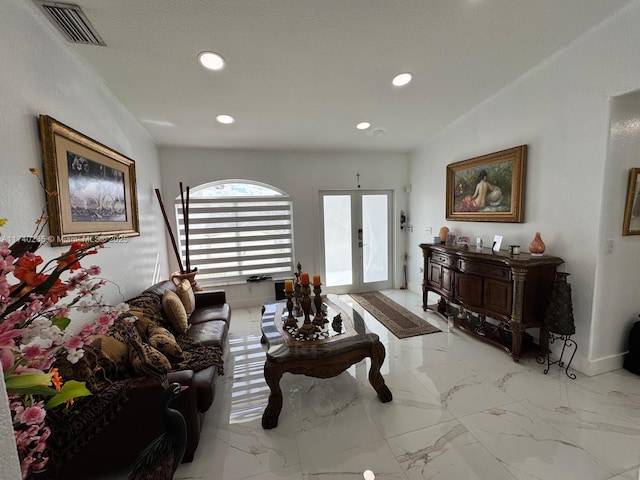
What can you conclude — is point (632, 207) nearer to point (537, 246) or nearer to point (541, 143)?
point (537, 246)

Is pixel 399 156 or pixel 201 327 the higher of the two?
pixel 399 156

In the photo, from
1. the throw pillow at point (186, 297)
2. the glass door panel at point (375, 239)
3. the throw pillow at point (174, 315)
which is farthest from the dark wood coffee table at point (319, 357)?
the glass door panel at point (375, 239)

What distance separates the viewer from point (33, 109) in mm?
1534

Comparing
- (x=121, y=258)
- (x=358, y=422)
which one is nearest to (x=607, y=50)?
(x=358, y=422)

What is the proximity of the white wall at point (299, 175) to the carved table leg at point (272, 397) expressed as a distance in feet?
8.76

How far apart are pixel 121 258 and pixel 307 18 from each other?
2.56 metres

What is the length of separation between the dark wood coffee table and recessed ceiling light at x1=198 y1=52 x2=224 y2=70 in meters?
2.32

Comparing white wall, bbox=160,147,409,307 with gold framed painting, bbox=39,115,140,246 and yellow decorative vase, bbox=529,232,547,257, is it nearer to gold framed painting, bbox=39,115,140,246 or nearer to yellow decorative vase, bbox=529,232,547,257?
gold framed painting, bbox=39,115,140,246

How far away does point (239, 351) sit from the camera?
2.97 m

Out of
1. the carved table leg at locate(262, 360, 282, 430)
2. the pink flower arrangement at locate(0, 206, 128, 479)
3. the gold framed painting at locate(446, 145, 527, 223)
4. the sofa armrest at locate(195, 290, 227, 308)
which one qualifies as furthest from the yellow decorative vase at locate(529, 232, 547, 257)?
the sofa armrest at locate(195, 290, 227, 308)

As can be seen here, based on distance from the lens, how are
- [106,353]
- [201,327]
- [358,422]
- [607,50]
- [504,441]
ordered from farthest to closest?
[201,327], [607,50], [358,422], [504,441], [106,353]

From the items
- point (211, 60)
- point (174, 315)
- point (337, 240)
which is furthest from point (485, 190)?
point (174, 315)

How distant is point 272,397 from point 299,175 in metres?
3.45

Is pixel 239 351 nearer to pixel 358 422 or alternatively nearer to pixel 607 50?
pixel 358 422
